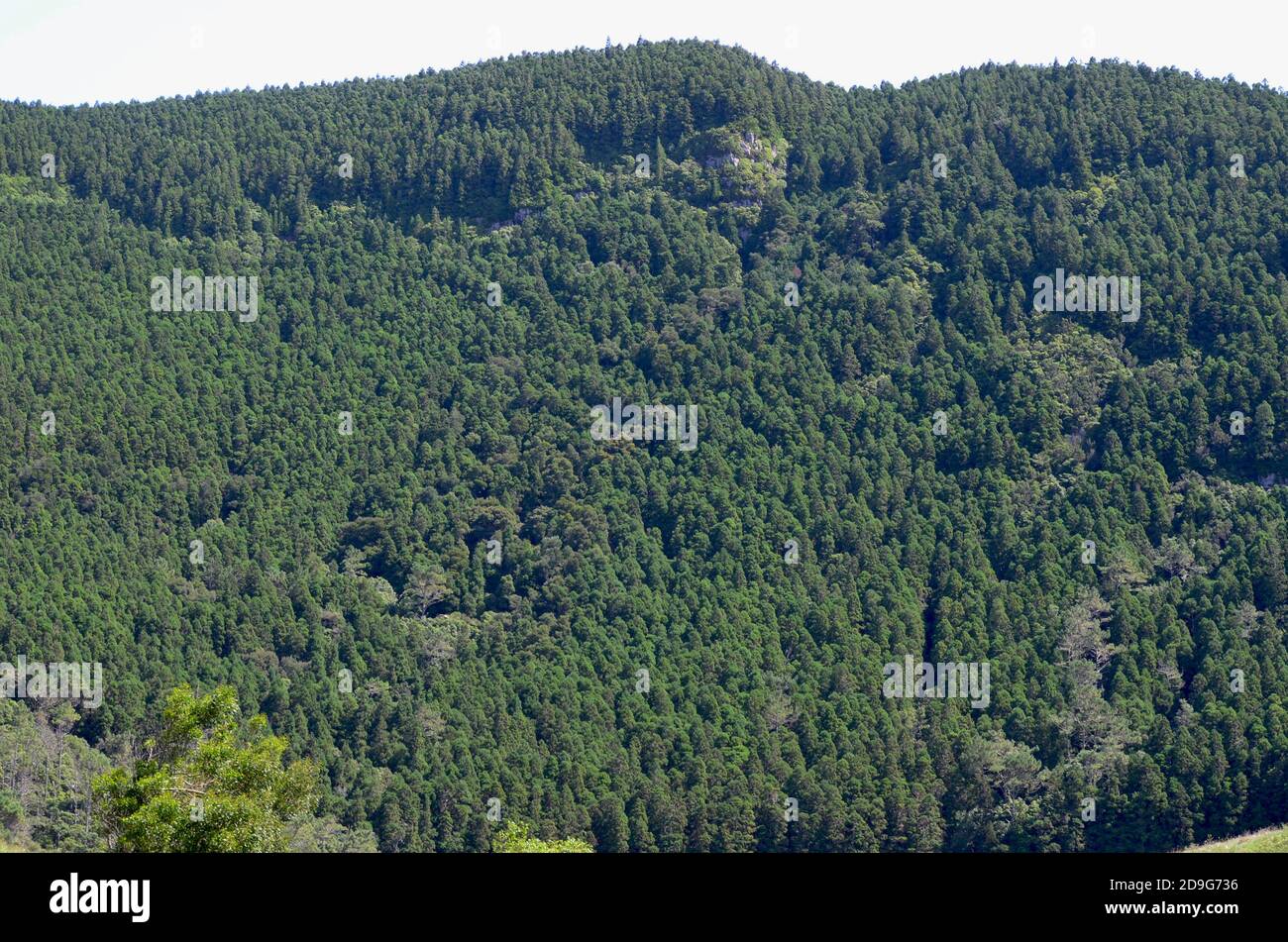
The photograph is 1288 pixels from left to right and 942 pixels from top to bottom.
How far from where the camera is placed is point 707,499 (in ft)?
529

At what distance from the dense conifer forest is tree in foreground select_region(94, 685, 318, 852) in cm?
4496

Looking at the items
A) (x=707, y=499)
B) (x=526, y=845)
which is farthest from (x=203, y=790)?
(x=707, y=499)

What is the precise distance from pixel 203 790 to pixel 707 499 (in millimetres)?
106857

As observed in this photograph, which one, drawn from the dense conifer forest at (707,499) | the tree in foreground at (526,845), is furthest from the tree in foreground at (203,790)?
the dense conifer forest at (707,499)

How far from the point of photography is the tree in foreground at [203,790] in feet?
174

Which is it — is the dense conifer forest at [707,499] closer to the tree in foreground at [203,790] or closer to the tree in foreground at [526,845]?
the tree in foreground at [526,845]

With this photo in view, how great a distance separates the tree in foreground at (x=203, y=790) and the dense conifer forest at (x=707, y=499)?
45.0 m

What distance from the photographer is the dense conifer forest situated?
125 m

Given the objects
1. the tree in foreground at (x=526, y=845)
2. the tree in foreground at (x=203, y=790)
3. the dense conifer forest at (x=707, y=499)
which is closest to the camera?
the tree in foreground at (x=203, y=790)

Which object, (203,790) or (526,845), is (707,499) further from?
(203,790)

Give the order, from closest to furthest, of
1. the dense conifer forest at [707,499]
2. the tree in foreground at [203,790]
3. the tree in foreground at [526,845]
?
the tree in foreground at [203,790] → the tree in foreground at [526,845] → the dense conifer forest at [707,499]

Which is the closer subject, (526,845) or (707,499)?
(526,845)
